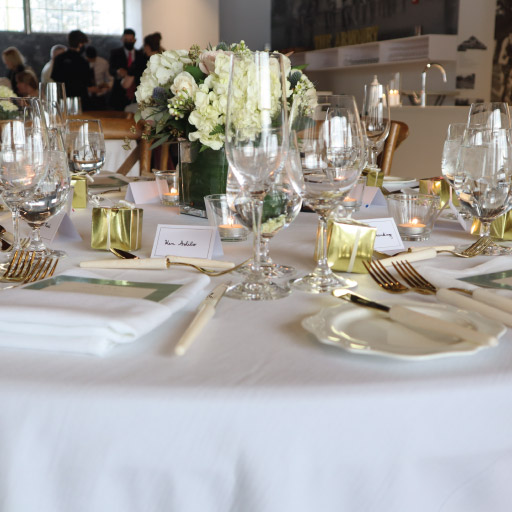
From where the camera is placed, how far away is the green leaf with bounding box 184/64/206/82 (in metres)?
1.61

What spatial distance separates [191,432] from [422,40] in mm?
9028

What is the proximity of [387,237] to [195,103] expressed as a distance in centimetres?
52

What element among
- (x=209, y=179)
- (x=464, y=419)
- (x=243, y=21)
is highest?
(x=243, y=21)

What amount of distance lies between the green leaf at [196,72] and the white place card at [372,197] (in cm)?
53

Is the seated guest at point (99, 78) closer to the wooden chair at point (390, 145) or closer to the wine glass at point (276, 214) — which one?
the wooden chair at point (390, 145)

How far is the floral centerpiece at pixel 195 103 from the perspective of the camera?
59.3 inches

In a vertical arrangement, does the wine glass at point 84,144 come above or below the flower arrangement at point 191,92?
below

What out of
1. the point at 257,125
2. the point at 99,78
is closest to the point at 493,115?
the point at 257,125

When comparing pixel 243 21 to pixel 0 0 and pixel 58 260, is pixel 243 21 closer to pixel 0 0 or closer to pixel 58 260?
pixel 0 0

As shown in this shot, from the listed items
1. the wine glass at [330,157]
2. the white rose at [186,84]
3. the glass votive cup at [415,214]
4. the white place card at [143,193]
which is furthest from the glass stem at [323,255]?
the white place card at [143,193]

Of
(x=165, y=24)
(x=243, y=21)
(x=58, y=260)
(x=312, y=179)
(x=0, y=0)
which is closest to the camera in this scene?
(x=312, y=179)

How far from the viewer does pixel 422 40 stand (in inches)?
351

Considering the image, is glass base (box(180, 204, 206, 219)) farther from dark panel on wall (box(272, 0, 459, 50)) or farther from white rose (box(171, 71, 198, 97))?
dark panel on wall (box(272, 0, 459, 50))

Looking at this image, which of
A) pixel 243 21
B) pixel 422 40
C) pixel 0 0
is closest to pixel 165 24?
pixel 243 21
